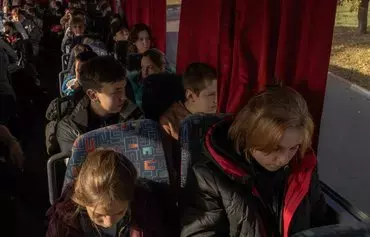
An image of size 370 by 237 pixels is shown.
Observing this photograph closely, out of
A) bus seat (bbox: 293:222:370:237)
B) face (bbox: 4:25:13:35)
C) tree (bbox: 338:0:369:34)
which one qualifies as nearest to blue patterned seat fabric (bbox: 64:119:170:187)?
bus seat (bbox: 293:222:370:237)

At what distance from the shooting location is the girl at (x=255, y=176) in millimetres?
1586

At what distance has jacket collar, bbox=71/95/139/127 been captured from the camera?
7.86 ft

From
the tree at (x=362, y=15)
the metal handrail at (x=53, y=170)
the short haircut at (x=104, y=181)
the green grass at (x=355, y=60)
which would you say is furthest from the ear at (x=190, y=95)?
the green grass at (x=355, y=60)

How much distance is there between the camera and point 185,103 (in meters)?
2.58

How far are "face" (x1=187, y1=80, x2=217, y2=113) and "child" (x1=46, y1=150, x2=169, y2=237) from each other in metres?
0.93

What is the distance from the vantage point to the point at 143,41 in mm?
4730

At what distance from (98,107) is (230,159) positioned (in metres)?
1.06

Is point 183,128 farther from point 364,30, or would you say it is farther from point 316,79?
point 364,30

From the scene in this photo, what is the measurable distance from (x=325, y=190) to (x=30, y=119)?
4111 millimetres

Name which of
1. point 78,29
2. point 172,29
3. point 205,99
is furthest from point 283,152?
point 172,29

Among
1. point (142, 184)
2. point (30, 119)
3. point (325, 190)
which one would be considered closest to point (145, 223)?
point (142, 184)

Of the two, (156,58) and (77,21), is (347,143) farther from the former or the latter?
(77,21)

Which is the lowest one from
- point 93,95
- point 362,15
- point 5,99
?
point 5,99

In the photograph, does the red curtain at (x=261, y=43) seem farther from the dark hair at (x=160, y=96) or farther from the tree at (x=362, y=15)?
the tree at (x=362, y=15)
